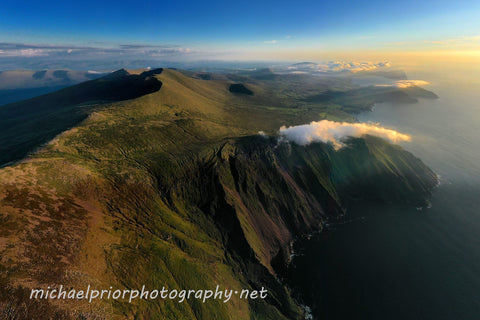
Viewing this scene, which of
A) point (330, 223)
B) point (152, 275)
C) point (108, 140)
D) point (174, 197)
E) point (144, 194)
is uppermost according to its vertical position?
point (108, 140)

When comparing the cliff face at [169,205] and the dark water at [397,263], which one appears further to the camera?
the dark water at [397,263]

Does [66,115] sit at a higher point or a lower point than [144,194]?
higher

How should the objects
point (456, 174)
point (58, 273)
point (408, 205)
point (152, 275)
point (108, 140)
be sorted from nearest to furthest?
point (58, 273), point (152, 275), point (108, 140), point (408, 205), point (456, 174)

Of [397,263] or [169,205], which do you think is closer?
[169,205]

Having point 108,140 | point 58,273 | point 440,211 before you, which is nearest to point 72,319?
point 58,273

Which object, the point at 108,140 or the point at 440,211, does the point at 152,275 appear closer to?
the point at 108,140

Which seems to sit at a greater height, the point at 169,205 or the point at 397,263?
the point at 169,205
